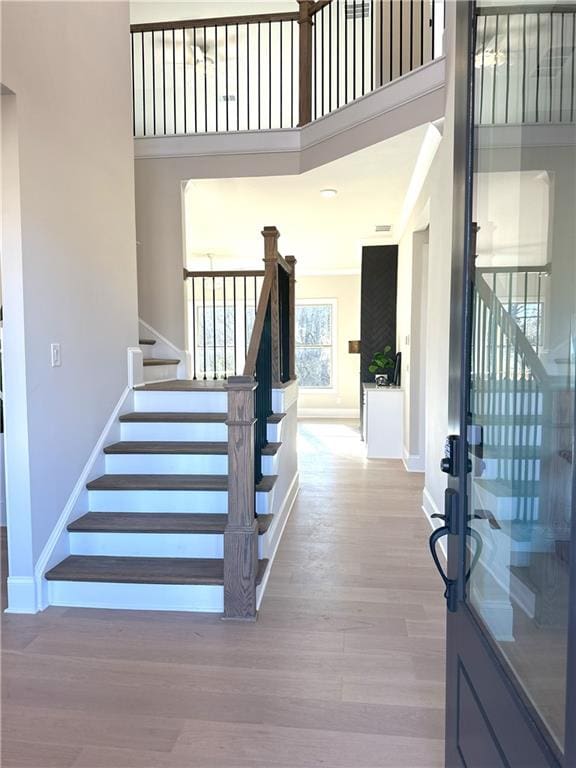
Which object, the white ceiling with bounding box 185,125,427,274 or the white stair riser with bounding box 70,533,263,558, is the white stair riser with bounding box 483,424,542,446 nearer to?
the white stair riser with bounding box 70,533,263,558

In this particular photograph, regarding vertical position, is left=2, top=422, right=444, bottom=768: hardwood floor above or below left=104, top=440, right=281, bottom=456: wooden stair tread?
below

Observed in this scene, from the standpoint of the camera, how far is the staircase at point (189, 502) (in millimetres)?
2332

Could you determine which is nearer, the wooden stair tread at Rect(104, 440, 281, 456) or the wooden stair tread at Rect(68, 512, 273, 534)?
the wooden stair tread at Rect(68, 512, 273, 534)

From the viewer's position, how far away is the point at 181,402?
11.8 feet

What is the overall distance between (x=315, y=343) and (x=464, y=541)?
28.7 ft

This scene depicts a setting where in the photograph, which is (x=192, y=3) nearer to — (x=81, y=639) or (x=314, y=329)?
(x=314, y=329)

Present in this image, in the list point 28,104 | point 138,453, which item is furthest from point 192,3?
point 138,453

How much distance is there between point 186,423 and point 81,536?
986mm

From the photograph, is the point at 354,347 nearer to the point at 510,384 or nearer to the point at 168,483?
the point at 168,483

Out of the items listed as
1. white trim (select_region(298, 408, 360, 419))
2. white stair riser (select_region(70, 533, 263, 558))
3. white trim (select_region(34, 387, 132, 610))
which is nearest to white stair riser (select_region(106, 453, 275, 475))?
white trim (select_region(34, 387, 132, 610))

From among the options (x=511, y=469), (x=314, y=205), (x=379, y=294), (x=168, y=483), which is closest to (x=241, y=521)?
(x=168, y=483)

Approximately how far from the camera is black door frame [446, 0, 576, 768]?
2.91 ft

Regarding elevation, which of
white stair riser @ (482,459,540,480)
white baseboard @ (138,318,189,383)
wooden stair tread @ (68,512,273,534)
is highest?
white baseboard @ (138,318,189,383)

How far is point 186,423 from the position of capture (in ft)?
10.9
